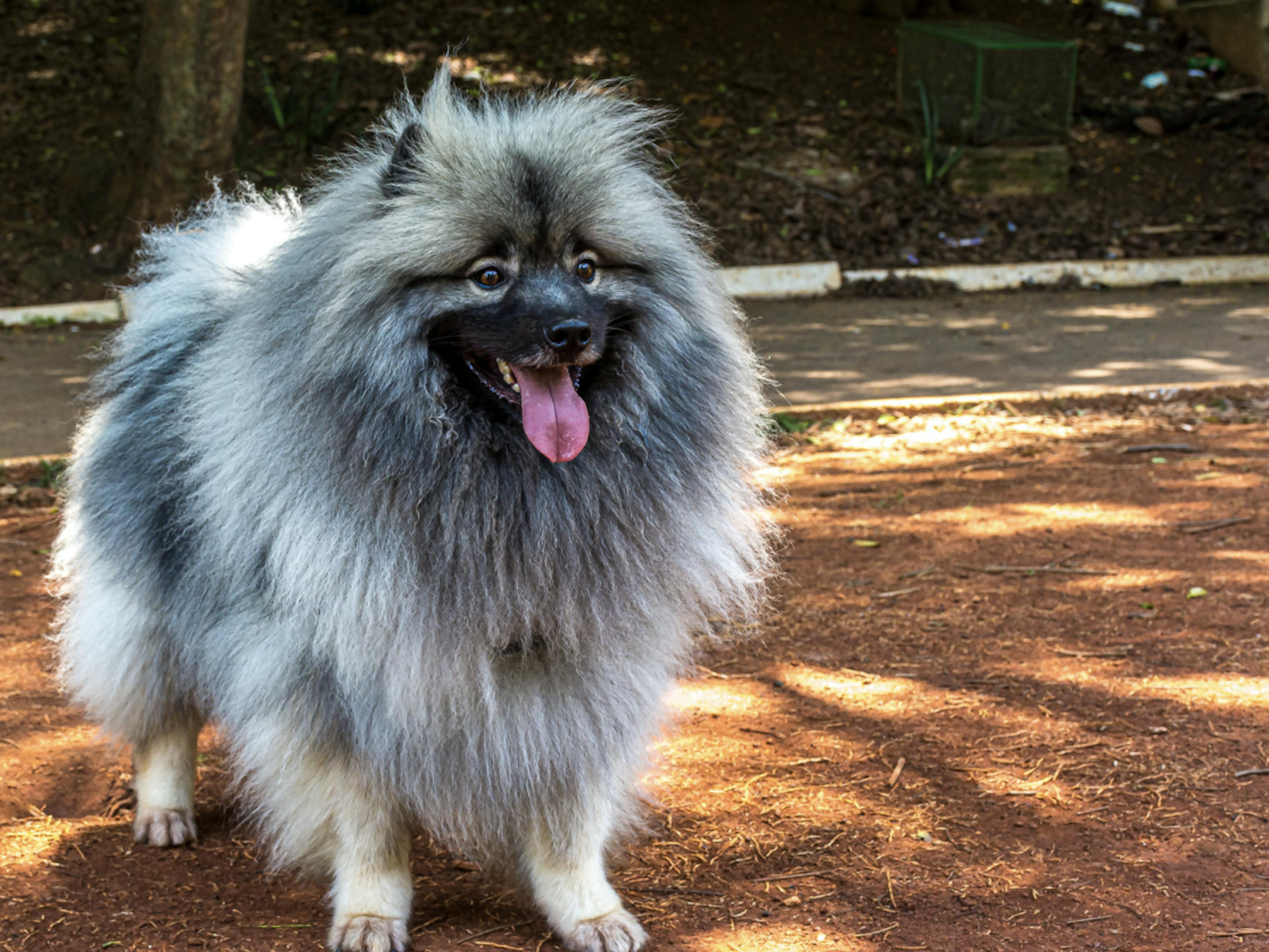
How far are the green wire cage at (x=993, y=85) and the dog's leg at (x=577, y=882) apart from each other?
9349 mm

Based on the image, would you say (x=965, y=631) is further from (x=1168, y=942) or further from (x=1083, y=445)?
(x=1083, y=445)

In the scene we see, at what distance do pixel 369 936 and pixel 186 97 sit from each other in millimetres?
6946

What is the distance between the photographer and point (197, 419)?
2.75 m

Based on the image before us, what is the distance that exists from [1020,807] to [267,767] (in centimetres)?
189

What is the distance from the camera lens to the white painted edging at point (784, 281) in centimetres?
952

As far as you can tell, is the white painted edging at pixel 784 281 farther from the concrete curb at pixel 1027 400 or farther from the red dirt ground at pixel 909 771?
the red dirt ground at pixel 909 771

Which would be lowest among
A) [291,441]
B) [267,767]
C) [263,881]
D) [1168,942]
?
[263,881]

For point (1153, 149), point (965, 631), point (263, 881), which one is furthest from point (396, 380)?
point (1153, 149)

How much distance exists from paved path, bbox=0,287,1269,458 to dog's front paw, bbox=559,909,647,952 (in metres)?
4.35

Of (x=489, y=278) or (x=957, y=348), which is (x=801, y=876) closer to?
(x=489, y=278)

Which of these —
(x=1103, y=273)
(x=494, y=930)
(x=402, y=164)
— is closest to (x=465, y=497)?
(x=402, y=164)

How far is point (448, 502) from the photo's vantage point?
2.45 meters

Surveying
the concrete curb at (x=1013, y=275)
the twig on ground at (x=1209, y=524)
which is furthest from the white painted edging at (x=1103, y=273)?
the twig on ground at (x=1209, y=524)

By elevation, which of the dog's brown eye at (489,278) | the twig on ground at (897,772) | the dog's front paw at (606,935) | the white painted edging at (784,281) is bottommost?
the twig on ground at (897,772)
